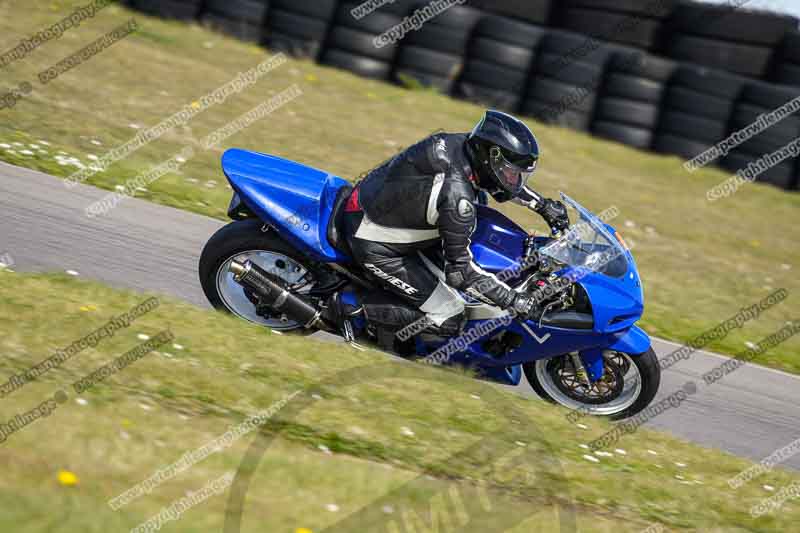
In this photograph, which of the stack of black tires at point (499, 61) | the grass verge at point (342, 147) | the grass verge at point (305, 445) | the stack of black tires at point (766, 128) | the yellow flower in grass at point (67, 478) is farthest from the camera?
the stack of black tires at point (499, 61)

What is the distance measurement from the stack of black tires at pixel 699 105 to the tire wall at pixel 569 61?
0.02 metres

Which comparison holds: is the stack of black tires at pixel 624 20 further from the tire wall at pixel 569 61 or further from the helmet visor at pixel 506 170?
the helmet visor at pixel 506 170

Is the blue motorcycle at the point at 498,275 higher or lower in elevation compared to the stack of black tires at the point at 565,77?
lower

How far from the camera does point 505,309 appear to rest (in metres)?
5.55

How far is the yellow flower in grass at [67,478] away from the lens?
3656mm

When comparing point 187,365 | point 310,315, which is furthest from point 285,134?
point 187,365

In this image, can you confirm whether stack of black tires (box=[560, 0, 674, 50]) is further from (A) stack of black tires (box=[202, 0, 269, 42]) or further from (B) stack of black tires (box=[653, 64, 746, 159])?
(A) stack of black tires (box=[202, 0, 269, 42])

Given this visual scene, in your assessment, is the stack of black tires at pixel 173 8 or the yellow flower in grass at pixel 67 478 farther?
the stack of black tires at pixel 173 8

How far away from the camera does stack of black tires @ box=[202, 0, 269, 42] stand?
1418cm

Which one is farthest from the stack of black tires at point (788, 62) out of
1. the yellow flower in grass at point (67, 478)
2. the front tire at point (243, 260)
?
the yellow flower in grass at point (67, 478)

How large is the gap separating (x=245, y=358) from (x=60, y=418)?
4.40 ft

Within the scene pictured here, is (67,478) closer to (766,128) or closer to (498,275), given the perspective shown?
(498,275)

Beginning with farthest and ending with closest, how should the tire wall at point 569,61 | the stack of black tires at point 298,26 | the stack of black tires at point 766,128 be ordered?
Answer: the stack of black tires at point 298,26 → the tire wall at point 569,61 → the stack of black tires at point 766,128

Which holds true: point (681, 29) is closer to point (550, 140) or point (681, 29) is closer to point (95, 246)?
point (550, 140)
